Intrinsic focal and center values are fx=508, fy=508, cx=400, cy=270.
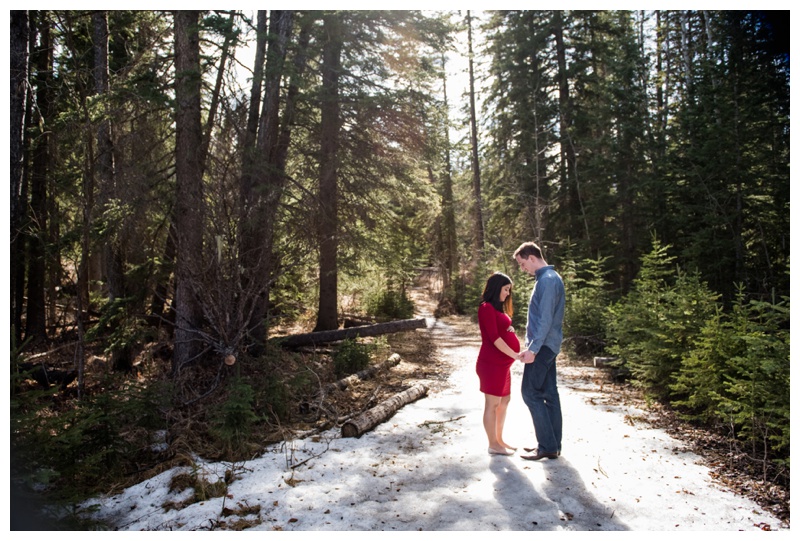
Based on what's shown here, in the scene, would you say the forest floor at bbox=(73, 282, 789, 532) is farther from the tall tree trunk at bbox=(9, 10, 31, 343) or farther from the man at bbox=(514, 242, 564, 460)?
the tall tree trunk at bbox=(9, 10, 31, 343)

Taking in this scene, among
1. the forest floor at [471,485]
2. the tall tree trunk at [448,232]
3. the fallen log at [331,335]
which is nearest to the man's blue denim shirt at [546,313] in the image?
the forest floor at [471,485]

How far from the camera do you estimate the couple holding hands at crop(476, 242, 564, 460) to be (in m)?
4.66

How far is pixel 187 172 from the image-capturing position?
748 centimetres

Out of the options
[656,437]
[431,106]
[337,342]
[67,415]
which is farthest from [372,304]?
[67,415]

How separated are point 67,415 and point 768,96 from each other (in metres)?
12.4

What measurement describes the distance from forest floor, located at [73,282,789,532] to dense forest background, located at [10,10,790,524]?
51 cm

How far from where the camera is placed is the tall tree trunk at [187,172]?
7148 millimetres

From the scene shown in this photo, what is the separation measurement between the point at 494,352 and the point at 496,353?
2cm

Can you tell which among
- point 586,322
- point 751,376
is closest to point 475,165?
point 586,322

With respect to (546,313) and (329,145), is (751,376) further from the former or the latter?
(329,145)

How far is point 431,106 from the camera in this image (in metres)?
12.0

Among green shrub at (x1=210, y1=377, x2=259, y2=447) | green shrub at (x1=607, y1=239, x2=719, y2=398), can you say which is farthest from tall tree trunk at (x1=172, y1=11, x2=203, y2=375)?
green shrub at (x1=607, y1=239, x2=719, y2=398)

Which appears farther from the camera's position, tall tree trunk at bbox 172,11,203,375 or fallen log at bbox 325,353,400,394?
fallen log at bbox 325,353,400,394

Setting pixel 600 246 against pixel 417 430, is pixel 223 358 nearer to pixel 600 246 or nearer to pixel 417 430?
pixel 417 430
